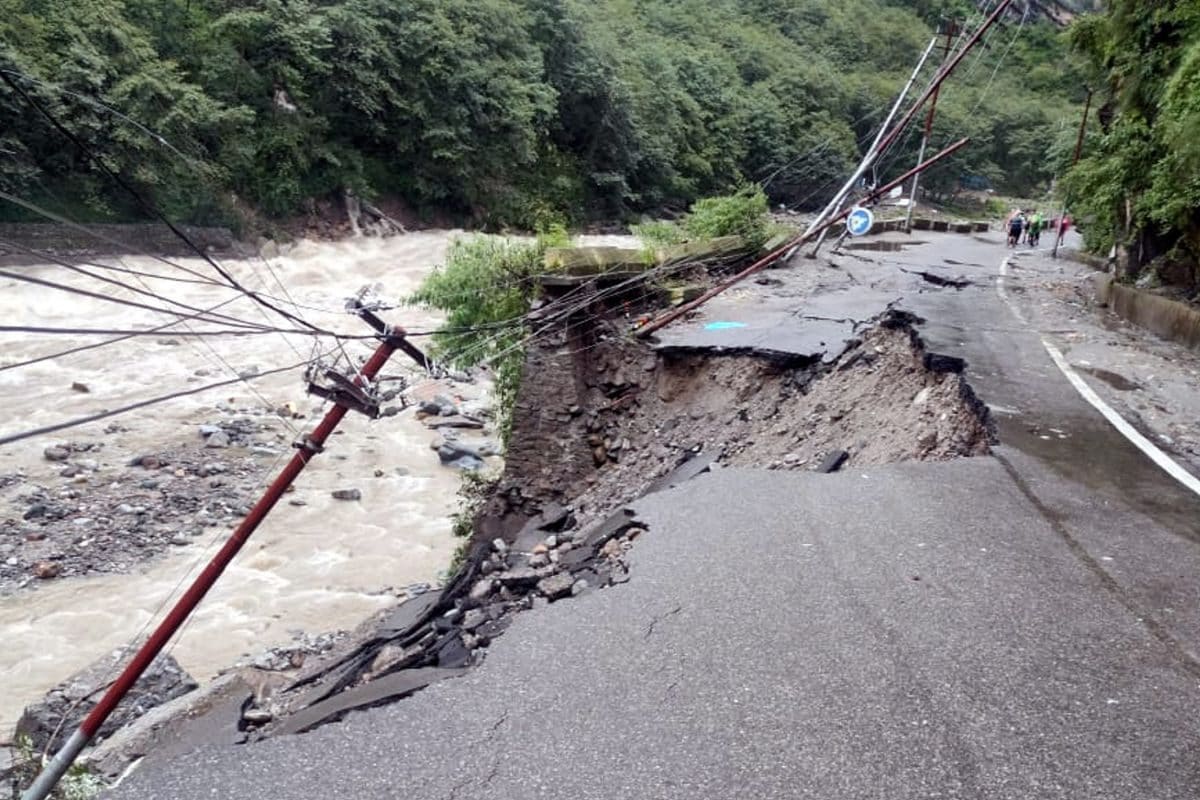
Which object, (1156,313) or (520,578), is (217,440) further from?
(1156,313)

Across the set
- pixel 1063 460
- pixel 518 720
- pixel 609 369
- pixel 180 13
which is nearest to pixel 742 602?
pixel 518 720

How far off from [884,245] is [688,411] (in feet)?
60.4

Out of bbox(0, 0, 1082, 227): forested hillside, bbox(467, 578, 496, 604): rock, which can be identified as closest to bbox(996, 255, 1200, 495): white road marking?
bbox(467, 578, 496, 604): rock

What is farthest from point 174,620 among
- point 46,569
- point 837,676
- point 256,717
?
point 46,569

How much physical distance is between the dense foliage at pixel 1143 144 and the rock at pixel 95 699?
45.7 feet

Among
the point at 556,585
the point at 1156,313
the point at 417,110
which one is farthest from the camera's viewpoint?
the point at 417,110

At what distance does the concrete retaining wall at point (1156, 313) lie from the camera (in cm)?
1242

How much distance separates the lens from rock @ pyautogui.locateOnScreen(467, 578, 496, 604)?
19.5 feet

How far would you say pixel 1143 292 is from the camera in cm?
1434

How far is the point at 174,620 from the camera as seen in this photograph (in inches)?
178

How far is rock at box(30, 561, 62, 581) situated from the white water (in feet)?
0.55

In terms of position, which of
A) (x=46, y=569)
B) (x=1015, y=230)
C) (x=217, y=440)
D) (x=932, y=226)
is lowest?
(x=46, y=569)

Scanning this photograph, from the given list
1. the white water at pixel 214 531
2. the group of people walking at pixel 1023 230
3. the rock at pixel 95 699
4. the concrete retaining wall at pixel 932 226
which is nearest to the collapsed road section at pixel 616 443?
the rock at pixel 95 699

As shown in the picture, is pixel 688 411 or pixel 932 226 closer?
pixel 688 411
